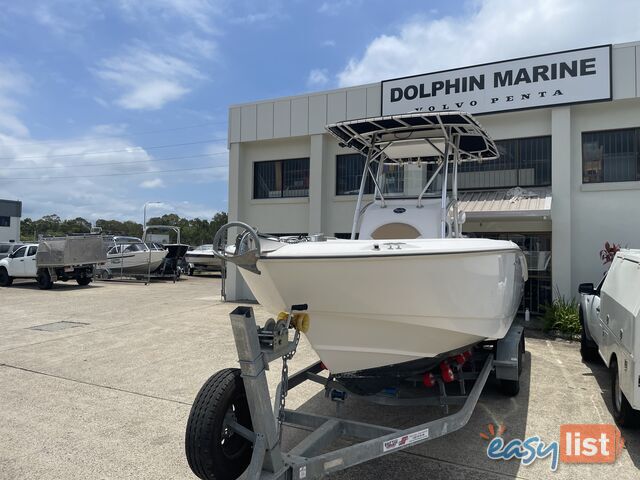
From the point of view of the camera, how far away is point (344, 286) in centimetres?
350

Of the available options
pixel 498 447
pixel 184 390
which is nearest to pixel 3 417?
pixel 184 390

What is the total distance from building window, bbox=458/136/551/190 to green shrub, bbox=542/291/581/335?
274cm

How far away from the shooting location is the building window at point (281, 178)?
44.2 feet

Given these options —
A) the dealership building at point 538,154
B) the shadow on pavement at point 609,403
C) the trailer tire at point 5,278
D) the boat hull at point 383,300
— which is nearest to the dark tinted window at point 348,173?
the dealership building at point 538,154

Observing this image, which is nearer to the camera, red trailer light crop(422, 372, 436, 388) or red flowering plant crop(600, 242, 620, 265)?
red trailer light crop(422, 372, 436, 388)

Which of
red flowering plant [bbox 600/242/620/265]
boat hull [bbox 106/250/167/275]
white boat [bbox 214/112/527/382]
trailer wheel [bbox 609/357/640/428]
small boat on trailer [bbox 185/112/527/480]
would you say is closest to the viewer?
small boat on trailer [bbox 185/112/527/480]

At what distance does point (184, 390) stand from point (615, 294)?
16.2 ft

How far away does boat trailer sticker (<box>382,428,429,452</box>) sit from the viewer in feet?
10.8

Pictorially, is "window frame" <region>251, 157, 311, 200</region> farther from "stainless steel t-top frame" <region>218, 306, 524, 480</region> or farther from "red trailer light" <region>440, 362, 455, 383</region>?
"stainless steel t-top frame" <region>218, 306, 524, 480</region>

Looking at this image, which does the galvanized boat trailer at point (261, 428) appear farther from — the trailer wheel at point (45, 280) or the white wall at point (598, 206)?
the trailer wheel at point (45, 280)

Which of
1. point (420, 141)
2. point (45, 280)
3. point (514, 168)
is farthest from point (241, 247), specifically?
point (45, 280)

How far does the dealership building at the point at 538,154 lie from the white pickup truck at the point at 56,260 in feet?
35.1

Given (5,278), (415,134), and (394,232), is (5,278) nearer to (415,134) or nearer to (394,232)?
(394,232)

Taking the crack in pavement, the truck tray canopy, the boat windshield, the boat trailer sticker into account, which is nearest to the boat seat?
the boat windshield
